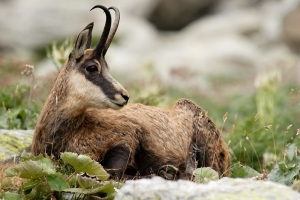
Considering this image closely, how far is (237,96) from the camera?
21.7 metres

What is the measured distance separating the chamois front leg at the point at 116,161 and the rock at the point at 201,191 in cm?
241

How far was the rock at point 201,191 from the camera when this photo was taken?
4.86 metres

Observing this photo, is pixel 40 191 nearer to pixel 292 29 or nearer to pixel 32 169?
pixel 32 169

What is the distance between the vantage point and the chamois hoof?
25.7ft

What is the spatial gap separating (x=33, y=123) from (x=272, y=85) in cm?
567

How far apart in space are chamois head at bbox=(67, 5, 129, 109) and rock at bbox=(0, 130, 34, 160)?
117 cm

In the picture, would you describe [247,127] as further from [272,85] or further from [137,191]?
[137,191]

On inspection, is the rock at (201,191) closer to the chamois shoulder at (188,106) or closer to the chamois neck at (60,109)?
the chamois neck at (60,109)

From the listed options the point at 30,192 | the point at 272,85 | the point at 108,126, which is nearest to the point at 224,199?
the point at 30,192

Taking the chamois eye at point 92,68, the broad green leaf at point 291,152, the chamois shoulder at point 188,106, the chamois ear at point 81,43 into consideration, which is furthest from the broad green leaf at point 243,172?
the chamois ear at point 81,43

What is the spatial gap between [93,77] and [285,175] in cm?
255

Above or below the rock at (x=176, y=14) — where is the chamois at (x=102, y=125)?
below

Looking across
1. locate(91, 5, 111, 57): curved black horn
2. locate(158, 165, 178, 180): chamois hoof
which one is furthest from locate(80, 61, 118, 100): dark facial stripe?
locate(158, 165, 178, 180): chamois hoof

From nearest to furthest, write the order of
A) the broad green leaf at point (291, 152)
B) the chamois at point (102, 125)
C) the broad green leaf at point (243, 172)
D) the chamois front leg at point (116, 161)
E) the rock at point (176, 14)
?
1. the broad green leaf at point (291, 152)
2. the chamois front leg at point (116, 161)
3. the chamois at point (102, 125)
4. the broad green leaf at point (243, 172)
5. the rock at point (176, 14)
